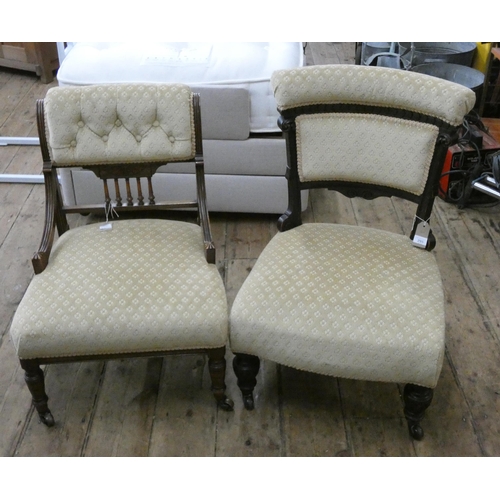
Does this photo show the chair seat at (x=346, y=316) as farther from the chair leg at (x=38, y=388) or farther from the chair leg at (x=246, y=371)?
the chair leg at (x=38, y=388)

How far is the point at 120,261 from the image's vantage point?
1.73 metres

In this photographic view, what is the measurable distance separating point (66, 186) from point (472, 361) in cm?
Result: 171

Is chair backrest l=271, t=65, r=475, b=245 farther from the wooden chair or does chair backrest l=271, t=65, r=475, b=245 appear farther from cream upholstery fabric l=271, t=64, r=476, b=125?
the wooden chair

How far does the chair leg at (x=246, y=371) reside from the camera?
1729 millimetres

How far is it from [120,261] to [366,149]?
78cm

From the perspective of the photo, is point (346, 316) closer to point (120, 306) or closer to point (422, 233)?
point (422, 233)

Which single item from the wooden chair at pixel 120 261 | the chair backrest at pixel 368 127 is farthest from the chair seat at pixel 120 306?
the chair backrest at pixel 368 127

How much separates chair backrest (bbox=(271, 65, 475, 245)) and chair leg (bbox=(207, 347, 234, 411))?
1.82ft

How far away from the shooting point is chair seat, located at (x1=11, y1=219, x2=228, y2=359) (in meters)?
1.59

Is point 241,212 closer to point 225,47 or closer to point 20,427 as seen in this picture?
point 225,47

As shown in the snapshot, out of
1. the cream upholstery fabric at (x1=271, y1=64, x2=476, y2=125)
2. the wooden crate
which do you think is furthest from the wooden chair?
the wooden crate

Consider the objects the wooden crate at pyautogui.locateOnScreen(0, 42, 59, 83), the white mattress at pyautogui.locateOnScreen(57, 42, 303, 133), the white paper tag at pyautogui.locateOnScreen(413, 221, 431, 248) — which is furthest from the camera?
the wooden crate at pyautogui.locateOnScreen(0, 42, 59, 83)

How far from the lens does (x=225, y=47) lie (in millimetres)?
2543

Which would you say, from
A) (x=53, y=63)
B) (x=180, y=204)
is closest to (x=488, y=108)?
(x=180, y=204)
